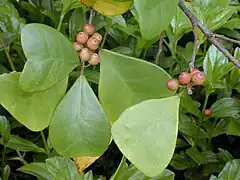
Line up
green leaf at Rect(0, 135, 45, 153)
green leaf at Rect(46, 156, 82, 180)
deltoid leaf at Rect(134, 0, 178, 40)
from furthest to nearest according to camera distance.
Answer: green leaf at Rect(0, 135, 45, 153), green leaf at Rect(46, 156, 82, 180), deltoid leaf at Rect(134, 0, 178, 40)

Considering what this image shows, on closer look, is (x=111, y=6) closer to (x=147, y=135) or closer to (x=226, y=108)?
(x=147, y=135)

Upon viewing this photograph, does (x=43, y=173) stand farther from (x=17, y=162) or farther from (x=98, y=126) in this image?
(x=98, y=126)

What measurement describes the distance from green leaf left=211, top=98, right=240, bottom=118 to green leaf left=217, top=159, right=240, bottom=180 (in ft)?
A: 0.31

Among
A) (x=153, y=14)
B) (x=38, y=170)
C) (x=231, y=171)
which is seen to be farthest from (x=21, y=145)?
(x=153, y=14)

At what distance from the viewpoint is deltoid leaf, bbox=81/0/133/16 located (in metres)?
0.61

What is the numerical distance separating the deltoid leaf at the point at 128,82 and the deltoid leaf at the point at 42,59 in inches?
1.9

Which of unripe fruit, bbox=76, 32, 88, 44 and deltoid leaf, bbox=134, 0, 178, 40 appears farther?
unripe fruit, bbox=76, 32, 88, 44

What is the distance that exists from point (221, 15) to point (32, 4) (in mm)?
390

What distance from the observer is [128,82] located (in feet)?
1.93

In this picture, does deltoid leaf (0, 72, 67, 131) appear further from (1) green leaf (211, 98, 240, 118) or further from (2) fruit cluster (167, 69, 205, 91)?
(1) green leaf (211, 98, 240, 118)

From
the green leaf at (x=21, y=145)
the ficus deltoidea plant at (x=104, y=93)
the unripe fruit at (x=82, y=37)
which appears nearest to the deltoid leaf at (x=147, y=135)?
the ficus deltoidea plant at (x=104, y=93)

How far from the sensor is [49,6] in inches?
44.7

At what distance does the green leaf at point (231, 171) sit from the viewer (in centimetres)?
97

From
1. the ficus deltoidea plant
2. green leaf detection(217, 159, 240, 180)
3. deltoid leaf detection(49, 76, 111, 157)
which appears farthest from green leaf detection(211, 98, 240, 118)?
deltoid leaf detection(49, 76, 111, 157)
